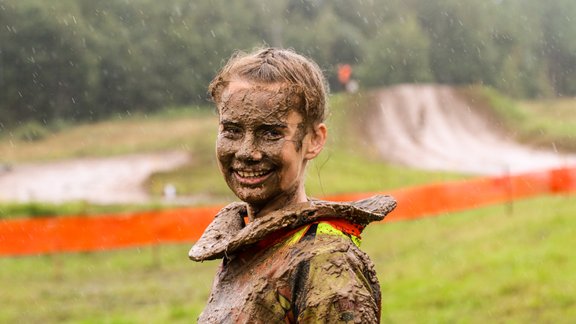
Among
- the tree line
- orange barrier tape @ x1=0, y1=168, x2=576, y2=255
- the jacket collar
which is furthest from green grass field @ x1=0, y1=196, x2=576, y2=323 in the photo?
the tree line

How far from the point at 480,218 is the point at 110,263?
26.2ft

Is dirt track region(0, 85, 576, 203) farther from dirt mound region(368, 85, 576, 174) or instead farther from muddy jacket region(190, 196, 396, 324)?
muddy jacket region(190, 196, 396, 324)

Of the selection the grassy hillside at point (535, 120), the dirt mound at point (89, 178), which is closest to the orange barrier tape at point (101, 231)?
the dirt mound at point (89, 178)

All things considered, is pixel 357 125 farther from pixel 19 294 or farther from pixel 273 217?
pixel 273 217

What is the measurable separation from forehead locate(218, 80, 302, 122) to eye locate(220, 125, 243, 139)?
43mm

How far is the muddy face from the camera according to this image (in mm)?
2682

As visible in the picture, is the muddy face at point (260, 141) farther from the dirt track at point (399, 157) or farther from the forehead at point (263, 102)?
the dirt track at point (399, 157)

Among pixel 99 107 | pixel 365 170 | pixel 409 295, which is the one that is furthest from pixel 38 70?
pixel 409 295

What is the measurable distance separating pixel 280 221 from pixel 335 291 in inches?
11.6

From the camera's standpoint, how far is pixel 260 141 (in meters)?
2.71

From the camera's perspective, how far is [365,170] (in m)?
29.7

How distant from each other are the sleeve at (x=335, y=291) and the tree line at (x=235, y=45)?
36.1 meters

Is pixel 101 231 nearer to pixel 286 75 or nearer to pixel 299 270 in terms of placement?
pixel 286 75

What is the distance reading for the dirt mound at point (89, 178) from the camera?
2652cm
